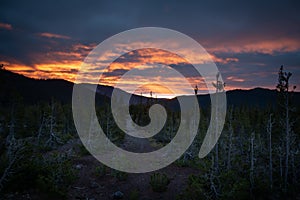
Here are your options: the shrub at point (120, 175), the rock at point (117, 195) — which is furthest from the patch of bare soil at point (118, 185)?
the rock at point (117, 195)

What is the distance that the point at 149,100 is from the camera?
51406 millimetres

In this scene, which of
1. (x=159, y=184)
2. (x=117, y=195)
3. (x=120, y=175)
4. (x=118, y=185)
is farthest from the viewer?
(x=120, y=175)

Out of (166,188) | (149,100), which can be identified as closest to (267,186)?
(166,188)

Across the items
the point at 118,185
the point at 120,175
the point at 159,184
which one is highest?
the point at 159,184

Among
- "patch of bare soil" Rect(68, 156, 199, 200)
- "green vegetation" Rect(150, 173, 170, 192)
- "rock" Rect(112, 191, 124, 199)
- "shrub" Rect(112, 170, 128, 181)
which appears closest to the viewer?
"rock" Rect(112, 191, 124, 199)

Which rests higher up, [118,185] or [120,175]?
[120,175]

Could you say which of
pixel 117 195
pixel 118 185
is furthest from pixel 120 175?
pixel 117 195

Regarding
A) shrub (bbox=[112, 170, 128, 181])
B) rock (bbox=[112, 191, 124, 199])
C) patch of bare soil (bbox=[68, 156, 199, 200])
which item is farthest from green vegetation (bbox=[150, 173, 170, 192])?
shrub (bbox=[112, 170, 128, 181])

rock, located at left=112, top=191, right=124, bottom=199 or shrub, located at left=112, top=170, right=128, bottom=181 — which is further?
shrub, located at left=112, top=170, right=128, bottom=181

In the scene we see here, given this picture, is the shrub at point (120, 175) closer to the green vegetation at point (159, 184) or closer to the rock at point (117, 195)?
the rock at point (117, 195)

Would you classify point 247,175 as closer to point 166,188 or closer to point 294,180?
point 294,180

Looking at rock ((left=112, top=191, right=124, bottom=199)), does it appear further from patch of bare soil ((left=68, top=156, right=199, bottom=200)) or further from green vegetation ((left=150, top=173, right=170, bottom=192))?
green vegetation ((left=150, top=173, right=170, bottom=192))

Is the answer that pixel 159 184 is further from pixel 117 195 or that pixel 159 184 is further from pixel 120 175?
pixel 120 175

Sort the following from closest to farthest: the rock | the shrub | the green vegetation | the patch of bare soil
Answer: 1. the rock
2. the patch of bare soil
3. the green vegetation
4. the shrub
